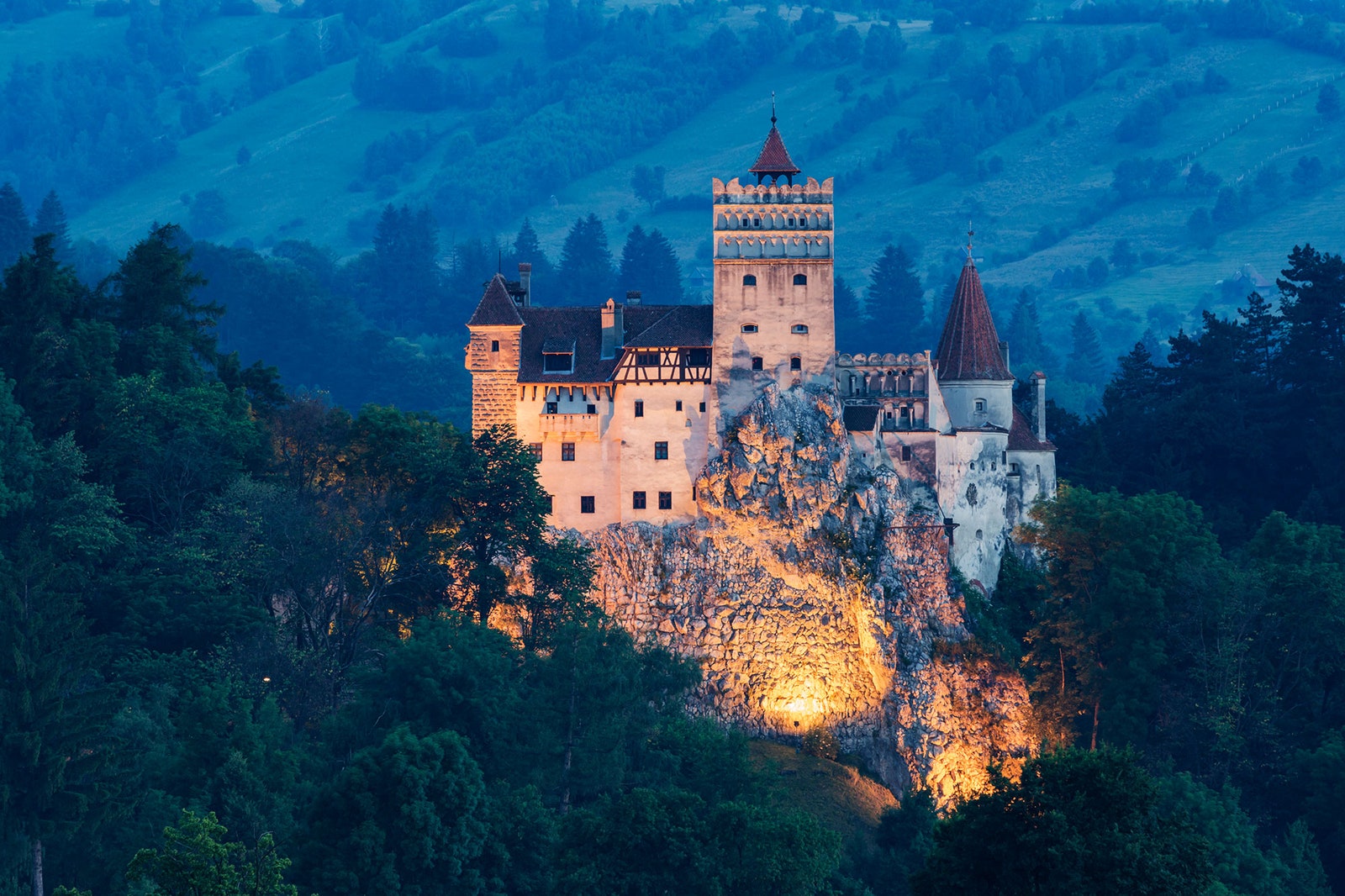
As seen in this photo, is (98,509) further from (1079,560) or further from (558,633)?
(1079,560)

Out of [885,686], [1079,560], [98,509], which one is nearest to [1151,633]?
[1079,560]

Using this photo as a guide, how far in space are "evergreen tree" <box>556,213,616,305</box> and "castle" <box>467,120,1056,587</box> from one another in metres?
87.5

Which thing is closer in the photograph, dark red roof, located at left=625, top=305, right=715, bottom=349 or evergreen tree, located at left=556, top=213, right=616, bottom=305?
dark red roof, located at left=625, top=305, right=715, bottom=349

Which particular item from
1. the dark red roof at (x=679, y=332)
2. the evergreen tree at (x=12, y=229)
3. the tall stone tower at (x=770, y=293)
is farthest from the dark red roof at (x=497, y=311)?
the evergreen tree at (x=12, y=229)

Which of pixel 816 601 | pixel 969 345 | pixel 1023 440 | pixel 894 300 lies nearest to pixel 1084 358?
pixel 894 300

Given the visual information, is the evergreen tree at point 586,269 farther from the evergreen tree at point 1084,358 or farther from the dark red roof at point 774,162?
the dark red roof at point 774,162

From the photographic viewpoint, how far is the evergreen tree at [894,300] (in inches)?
6304

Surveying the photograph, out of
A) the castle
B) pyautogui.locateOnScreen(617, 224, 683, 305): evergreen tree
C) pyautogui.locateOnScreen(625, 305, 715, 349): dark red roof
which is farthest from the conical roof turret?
pyautogui.locateOnScreen(617, 224, 683, 305): evergreen tree

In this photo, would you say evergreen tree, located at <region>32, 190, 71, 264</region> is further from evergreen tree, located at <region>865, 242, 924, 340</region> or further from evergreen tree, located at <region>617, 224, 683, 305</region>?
evergreen tree, located at <region>865, 242, 924, 340</region>

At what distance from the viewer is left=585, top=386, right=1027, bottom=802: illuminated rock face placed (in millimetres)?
77938

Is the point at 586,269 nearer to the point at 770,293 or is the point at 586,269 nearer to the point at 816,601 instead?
the point at 770,293

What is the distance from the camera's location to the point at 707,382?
258 feet

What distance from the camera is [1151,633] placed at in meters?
79.2

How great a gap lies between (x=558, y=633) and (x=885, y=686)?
12115 mm
